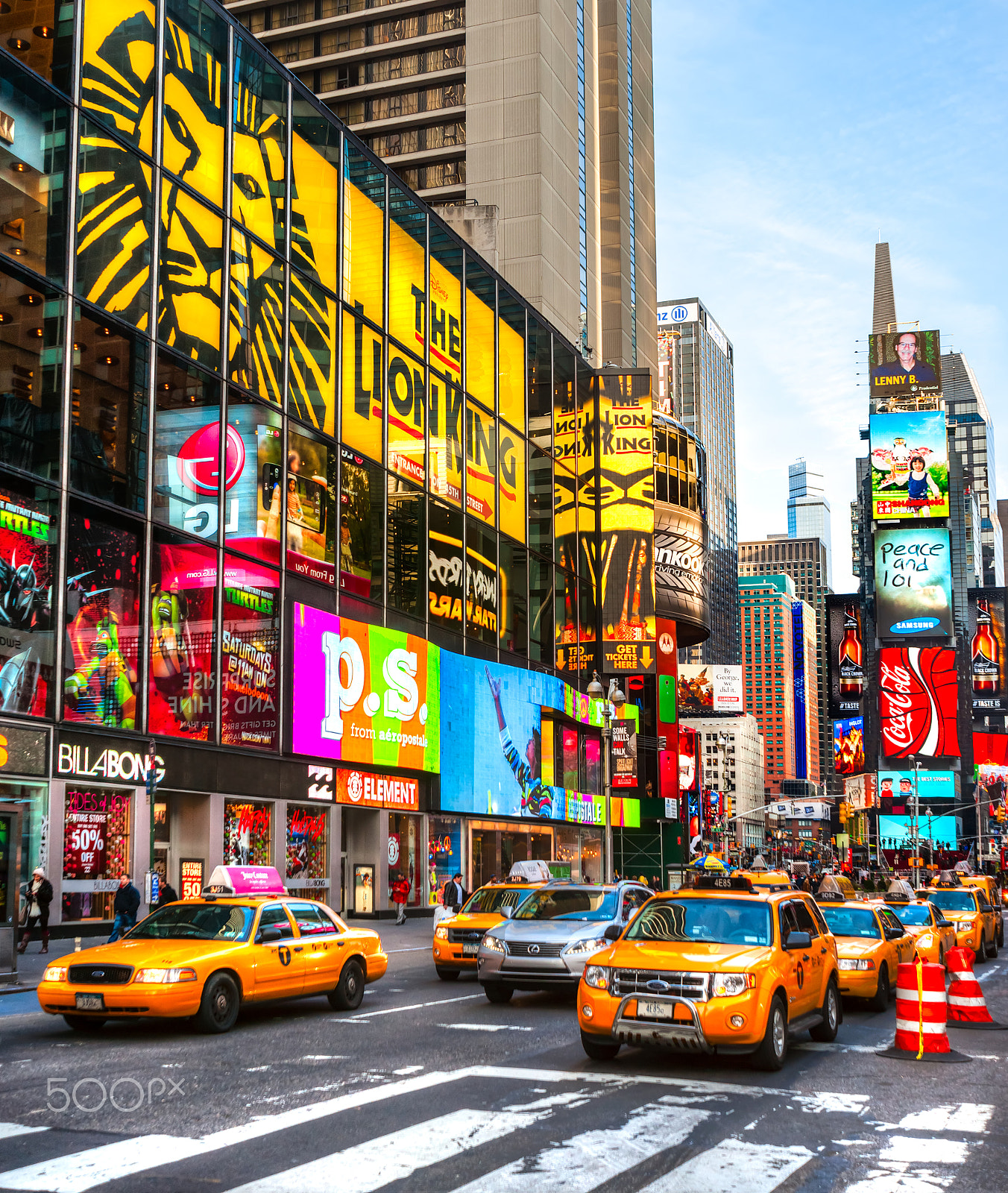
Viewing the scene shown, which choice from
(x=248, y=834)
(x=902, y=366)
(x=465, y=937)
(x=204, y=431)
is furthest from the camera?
(x=902, y=366)

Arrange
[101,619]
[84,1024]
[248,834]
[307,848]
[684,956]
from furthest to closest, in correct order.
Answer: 1. [307,848]
2. [248,834]
3. [101,619]
4. [84,1024]
5. [684,956]

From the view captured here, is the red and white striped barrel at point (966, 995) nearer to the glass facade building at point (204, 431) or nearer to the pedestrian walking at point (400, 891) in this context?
the glass facade building at point (204, 431)

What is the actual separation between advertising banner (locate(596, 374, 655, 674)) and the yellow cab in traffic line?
3949 centimetres

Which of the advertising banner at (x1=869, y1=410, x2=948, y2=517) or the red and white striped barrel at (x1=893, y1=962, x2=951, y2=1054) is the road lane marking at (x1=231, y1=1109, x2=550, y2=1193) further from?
the advertising banner at (x1=869, y1=410, x2=948, y2=517)

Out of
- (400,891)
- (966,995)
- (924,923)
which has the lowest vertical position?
(400,891)

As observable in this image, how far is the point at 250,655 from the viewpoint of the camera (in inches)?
1300

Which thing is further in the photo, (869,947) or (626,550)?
(626,550)

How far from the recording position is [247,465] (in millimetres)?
33438

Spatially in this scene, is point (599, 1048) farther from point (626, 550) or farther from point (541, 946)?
point (626, 550)

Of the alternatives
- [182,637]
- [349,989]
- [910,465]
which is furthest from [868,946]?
[910,465]

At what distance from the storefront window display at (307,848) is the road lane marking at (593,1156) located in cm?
2625

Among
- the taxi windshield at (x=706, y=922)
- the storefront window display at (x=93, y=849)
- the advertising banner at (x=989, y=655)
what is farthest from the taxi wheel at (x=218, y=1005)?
the advertising banner at (x=989, y=655)

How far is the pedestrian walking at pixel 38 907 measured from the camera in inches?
926

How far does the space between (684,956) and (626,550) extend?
4880cm
